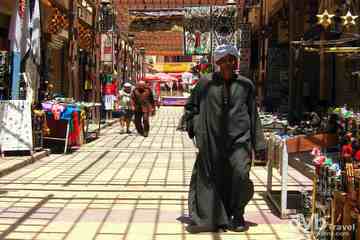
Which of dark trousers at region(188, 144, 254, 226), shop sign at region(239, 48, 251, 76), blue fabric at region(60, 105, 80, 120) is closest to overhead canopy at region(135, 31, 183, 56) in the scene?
shop sign at region(239, 48, 251, 76)

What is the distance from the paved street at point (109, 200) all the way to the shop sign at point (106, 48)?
495 inches

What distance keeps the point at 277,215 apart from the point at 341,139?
1157 mm

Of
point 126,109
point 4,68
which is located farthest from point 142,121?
point 4,68

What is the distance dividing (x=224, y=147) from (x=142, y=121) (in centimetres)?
1363

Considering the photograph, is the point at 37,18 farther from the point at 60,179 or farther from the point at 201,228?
the point at 201,228

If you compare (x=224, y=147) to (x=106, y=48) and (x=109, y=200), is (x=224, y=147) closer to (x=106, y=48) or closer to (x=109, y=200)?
(x=109, y=200)

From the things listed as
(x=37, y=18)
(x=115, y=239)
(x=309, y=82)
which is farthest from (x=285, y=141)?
(x=309, y=82)

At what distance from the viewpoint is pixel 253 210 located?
7.56m

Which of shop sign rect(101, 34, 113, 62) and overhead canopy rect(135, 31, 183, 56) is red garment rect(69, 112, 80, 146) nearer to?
shop sign rect(101, 34, 113, 62)

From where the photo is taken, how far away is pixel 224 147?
6398mm

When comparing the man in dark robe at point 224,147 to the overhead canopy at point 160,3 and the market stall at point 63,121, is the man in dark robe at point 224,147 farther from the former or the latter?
the overhead canopy at point 160,3

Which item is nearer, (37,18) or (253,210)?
(253,210)

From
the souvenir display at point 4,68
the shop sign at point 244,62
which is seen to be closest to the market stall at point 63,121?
the souvenir display at point 4,68

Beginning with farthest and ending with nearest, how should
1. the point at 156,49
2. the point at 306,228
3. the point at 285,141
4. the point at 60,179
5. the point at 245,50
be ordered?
the point at 156,49
the point at 245,50
the point at 60,179
the point at 285,141
the point at 306,228
